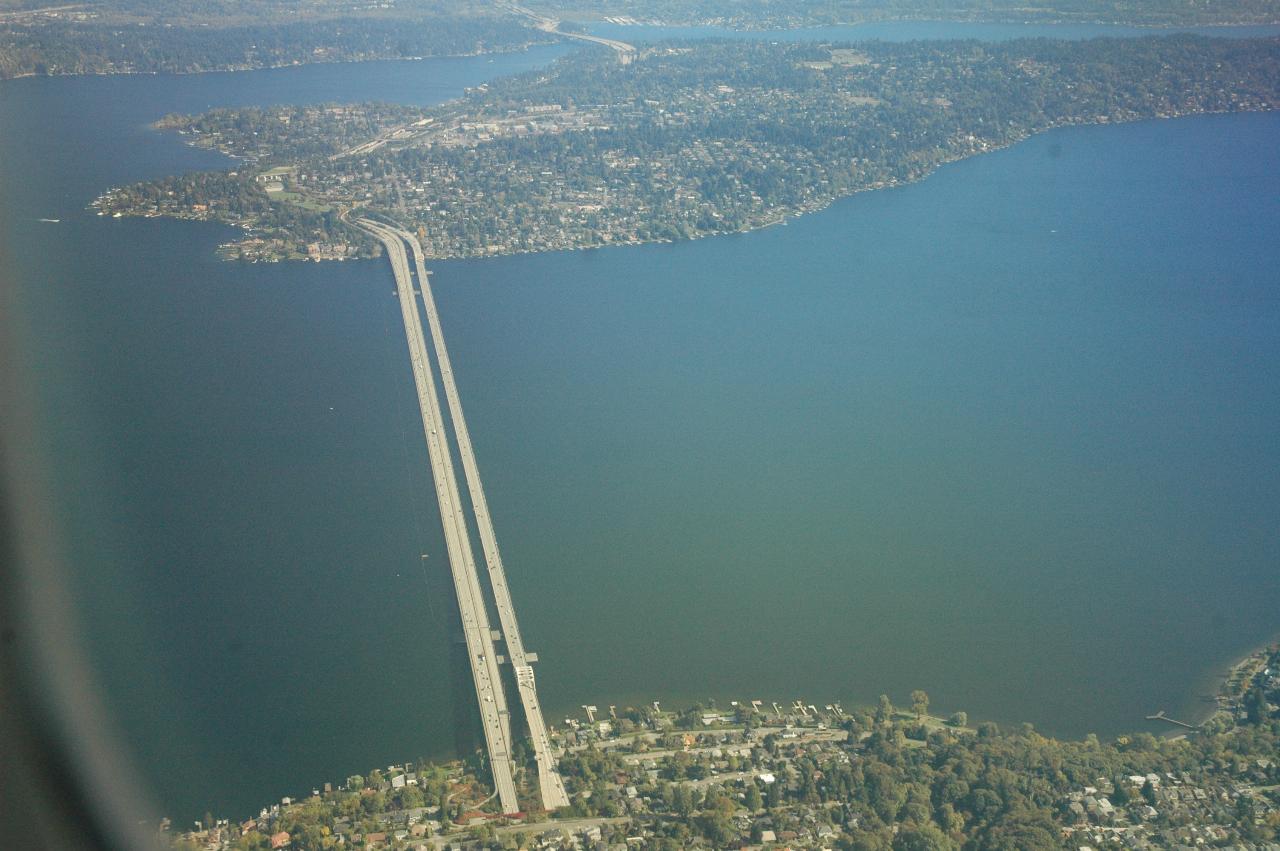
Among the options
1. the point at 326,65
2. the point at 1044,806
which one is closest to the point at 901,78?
the point at 326,65

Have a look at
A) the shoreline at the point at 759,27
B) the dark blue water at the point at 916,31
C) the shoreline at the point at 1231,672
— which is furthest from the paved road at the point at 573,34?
the shoreline at the point at 1231,672

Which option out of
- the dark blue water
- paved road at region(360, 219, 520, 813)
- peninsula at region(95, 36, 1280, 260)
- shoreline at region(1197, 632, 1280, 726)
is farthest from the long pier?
the dark blue water

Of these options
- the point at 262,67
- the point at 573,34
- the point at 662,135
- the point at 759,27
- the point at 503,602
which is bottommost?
the point at 503,602

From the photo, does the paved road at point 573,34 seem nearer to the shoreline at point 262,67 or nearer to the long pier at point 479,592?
the shoreline at point 262,67

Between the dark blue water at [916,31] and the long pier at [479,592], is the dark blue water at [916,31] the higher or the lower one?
the higher one

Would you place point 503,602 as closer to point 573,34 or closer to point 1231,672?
point 1231,672

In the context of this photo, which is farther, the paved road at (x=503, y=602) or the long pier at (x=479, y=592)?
the long pier at (x=479, y=592)

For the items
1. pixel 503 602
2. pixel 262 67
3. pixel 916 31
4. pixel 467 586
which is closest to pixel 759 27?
pixel 916 31

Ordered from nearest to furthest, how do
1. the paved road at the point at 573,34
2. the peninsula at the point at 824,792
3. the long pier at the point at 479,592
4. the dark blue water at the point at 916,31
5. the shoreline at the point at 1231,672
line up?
the peninsula at the point at 824,792 < the long pier at the point at 479,592 < the shoreline at the point at 1231,672 < the dark blue water at the point at 916,31 < the paved road at the point at 573,34
